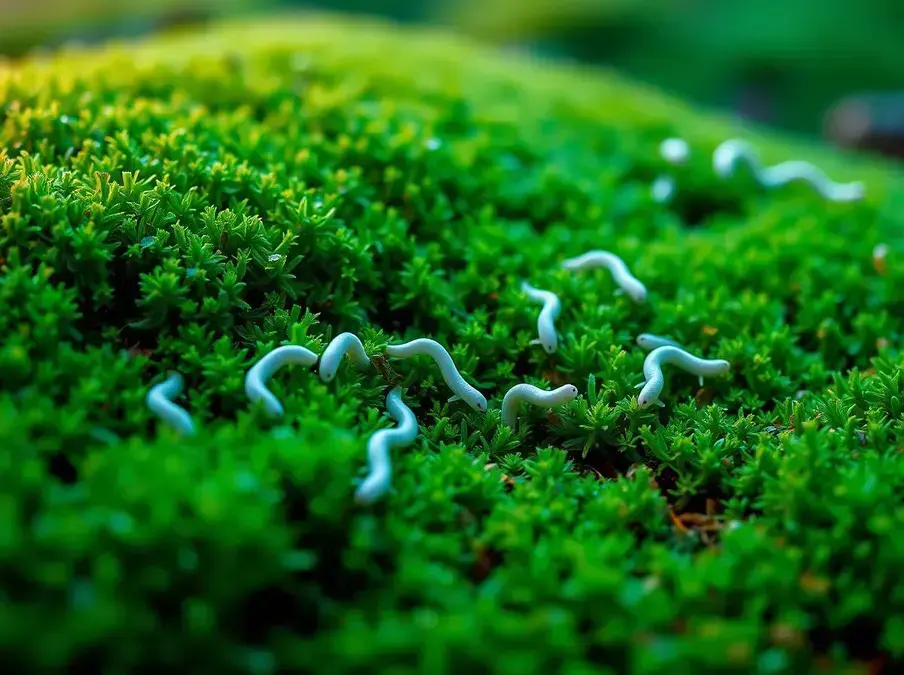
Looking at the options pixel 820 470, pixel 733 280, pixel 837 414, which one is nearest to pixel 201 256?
pixel 820 470

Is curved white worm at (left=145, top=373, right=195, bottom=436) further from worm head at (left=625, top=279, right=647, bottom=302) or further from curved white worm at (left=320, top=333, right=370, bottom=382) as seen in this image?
worm head at (left=625, top=279, right=647, bottom=302)

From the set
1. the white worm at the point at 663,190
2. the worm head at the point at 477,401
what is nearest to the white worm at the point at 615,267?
the worm head at the point at 477,401

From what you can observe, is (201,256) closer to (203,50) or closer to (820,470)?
(820,470)

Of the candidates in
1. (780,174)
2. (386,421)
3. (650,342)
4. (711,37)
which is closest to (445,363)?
(386,421)

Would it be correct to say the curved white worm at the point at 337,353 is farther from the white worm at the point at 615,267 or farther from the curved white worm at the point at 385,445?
the white worm at the point at 615,267

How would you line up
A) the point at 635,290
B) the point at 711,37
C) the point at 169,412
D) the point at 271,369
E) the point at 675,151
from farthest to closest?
1. the point at 711,37
2. the point at 675,151
3. the point at 635,290
4. the point at 271,369
5. the point at 169,412

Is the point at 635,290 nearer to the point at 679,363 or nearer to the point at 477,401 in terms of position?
the point at 679,363
